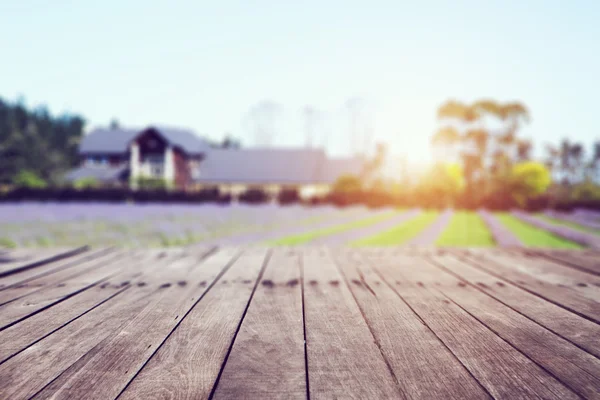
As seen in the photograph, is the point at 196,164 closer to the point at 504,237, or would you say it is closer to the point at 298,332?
the point at 504,237

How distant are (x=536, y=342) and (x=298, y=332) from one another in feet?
3.32

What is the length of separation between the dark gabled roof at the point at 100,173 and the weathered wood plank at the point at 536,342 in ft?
149

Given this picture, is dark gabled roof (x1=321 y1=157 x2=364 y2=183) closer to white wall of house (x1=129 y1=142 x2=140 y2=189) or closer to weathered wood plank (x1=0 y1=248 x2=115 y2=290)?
white wall of house (x1=129 y1=142 x2=140 y2=189)

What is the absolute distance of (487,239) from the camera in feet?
39.3

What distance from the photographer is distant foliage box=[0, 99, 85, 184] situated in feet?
176

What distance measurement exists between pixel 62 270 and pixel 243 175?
141 feet

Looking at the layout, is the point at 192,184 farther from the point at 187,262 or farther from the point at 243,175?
the point at 187,262

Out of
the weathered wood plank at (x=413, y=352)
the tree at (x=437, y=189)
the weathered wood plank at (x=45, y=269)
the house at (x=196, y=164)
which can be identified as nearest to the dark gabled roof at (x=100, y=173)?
the house at (x=196, y=164)

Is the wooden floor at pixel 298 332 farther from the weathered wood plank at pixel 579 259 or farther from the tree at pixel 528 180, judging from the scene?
the tree at pixel 528 180

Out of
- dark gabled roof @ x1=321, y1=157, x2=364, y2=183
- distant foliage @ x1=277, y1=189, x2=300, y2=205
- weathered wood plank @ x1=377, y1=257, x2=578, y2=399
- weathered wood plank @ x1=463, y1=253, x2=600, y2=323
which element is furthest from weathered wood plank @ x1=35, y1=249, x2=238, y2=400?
dark gabled roof @ x1=321, y1=157, x2=364, y2=183

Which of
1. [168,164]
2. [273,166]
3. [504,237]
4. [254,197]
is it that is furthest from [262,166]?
[504,237]

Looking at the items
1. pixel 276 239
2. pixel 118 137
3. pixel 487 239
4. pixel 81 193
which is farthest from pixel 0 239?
pixel 118 137

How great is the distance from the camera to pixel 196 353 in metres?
1.65

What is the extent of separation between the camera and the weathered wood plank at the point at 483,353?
1395mm
